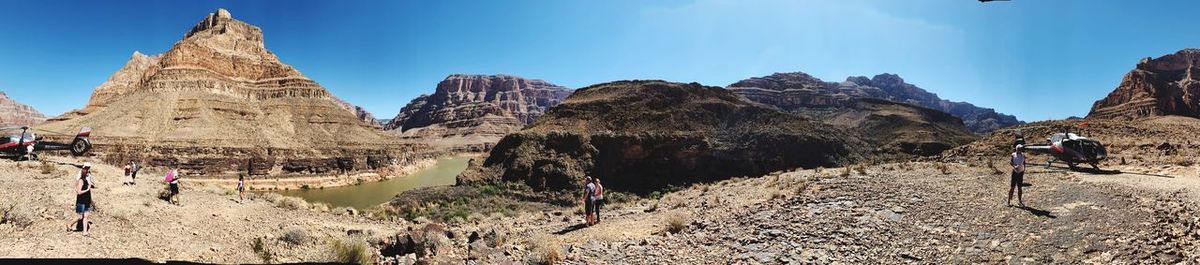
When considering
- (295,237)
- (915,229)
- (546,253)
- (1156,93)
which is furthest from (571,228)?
(1156,93)

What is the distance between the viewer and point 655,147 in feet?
148

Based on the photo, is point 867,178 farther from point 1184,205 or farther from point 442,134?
point 442,134

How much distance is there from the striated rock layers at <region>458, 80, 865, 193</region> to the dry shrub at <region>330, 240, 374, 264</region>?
99.3 feet

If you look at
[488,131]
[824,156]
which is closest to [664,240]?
[824,156]

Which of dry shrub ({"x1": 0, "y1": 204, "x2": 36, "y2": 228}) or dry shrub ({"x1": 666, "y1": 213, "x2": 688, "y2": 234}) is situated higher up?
dry shrub ({"x1": 0, "y1": 204, "x2": 36, "y2": 228})

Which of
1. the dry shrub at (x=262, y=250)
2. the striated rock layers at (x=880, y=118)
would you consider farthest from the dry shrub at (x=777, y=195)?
the striated rock layers at (x=880, y=118)

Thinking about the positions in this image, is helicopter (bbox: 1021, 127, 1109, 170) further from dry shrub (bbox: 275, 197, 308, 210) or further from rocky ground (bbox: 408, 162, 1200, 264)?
dry shrub (bbox: 275, 197, 308, 210)

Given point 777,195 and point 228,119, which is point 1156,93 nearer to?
point 777,195

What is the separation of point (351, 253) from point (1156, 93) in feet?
314

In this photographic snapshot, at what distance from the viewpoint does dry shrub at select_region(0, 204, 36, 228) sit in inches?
420

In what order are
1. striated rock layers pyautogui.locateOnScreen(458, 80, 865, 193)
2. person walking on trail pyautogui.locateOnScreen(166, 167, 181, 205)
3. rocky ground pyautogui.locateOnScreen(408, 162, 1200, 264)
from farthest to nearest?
striated rock layers pyautogui.locateOnScreen(458, 80, 865, 193) → person walking on trail pyautogui.locateOnScreen(166, 167, 181, 205) → rocky ground pyautogui.locateOnScreen(408, 162, 1200, 264)

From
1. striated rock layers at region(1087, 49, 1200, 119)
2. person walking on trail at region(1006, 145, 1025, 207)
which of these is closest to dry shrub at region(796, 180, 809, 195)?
person walking on trail at region(1006, 145, 1025, 207)

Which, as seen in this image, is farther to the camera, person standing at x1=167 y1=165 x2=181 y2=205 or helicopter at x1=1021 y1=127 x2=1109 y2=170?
person standing at x1=167 y1=165 x2=181 y2=205

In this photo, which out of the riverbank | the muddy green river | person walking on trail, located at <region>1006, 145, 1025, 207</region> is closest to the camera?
person walking on trail, located at <region>1006, 145, 1025, 207</region>
